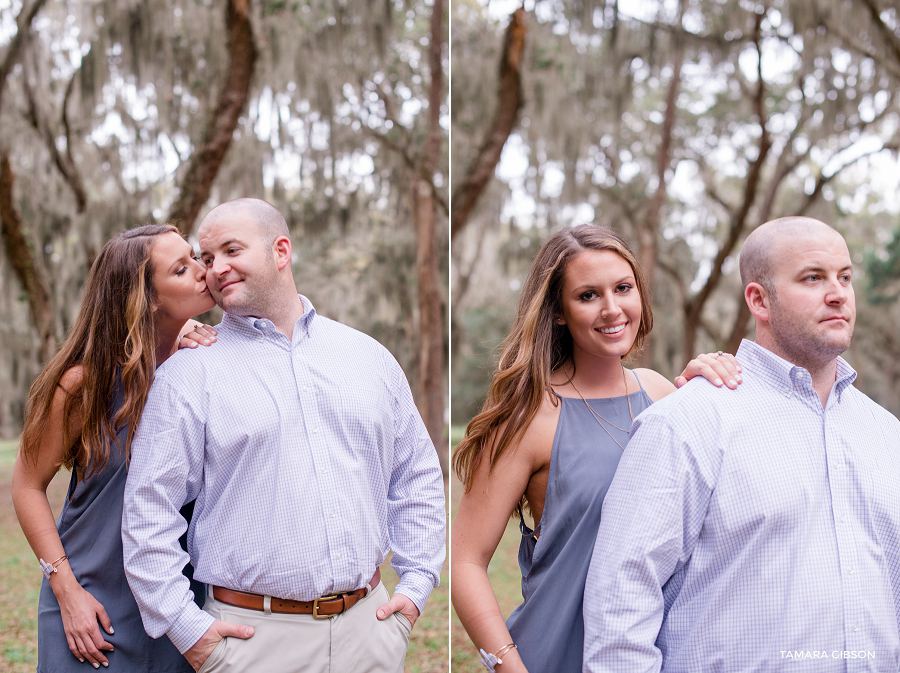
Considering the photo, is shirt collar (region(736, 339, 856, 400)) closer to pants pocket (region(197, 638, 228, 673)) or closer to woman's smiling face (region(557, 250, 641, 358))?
woman's smiling face (region(557, 250, 641, 358))

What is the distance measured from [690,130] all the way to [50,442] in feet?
39.0

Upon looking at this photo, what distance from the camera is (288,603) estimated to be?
2.12m

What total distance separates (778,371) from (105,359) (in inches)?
69.4

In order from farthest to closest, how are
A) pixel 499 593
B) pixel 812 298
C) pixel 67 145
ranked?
1. pixel 67 145
2. pixel 499 593
3. pixel 812 298

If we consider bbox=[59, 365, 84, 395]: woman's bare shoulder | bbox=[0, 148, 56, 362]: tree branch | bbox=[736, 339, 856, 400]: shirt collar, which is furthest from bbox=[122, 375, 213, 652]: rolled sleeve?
bbox=[0, 148, 56, 362]: tree branch

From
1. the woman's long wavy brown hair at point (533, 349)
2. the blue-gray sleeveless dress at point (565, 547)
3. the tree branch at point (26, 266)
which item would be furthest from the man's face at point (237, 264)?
the tree branch at point (26, 266)

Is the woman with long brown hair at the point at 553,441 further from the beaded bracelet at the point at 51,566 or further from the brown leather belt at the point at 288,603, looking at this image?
the beaded bracelet at the point at 51,566

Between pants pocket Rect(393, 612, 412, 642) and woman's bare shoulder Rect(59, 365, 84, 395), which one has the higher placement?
woman's bare shoulder Rect(59, 365, 84, 395)

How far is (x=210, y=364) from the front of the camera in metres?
2.24

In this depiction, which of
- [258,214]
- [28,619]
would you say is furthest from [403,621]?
[28,619]

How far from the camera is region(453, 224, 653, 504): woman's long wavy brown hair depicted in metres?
2.15

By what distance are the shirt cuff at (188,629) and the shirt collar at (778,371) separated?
1.48 meters

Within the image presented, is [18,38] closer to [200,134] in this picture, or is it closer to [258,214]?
[200,134]

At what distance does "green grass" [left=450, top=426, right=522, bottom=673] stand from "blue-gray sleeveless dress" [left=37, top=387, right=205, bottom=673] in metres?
2.39
